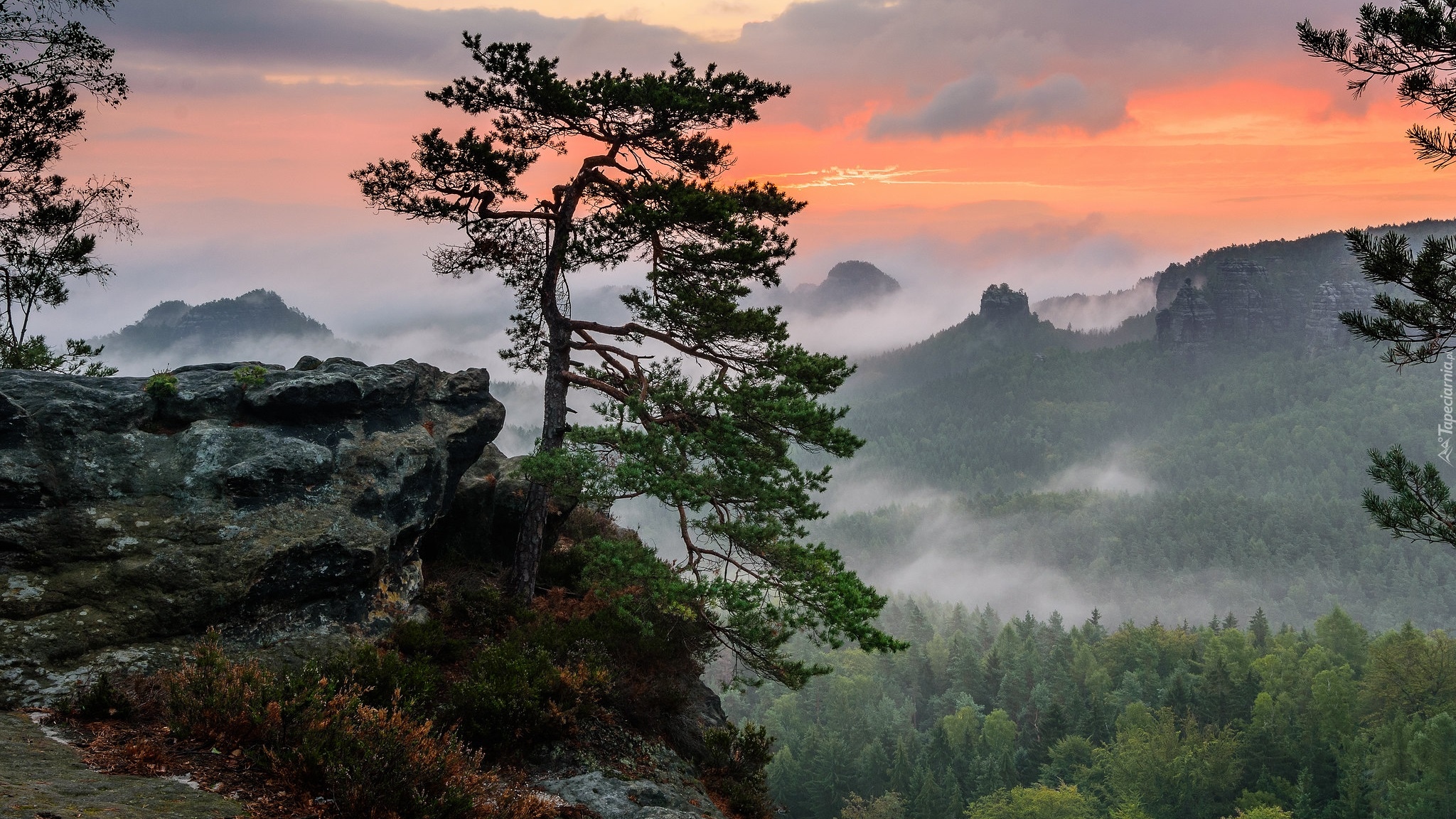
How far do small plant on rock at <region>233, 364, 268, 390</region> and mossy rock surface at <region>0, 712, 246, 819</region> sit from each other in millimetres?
7884

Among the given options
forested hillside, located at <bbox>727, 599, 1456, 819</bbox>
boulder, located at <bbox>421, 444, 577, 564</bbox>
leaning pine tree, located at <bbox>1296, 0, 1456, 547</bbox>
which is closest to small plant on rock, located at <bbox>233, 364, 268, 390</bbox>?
boulder, located at <bbox>421, 444, 577, 564</bbox>

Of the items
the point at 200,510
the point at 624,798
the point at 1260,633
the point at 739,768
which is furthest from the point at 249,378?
the point at 1260,633

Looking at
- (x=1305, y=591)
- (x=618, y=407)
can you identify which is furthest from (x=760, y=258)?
(x=1305, y=591)

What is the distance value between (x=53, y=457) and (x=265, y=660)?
176 inches

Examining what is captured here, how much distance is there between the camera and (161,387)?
46.4 ft

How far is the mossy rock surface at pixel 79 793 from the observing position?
645 centimetres

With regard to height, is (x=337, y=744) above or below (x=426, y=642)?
above

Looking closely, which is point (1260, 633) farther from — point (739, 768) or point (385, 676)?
point (385, 676)

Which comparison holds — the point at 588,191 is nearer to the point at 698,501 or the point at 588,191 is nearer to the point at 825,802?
the point at 698,501

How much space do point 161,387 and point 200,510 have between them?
272cm

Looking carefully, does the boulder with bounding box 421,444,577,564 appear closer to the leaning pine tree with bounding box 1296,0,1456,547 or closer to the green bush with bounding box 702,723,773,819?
the green bush with bounding box 702,723,773,819

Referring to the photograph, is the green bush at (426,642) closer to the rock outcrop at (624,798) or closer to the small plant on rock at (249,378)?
the rock outcrop at (624,798)

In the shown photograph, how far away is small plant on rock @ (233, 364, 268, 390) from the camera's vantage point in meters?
14.9

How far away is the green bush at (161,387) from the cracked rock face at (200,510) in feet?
0.38
